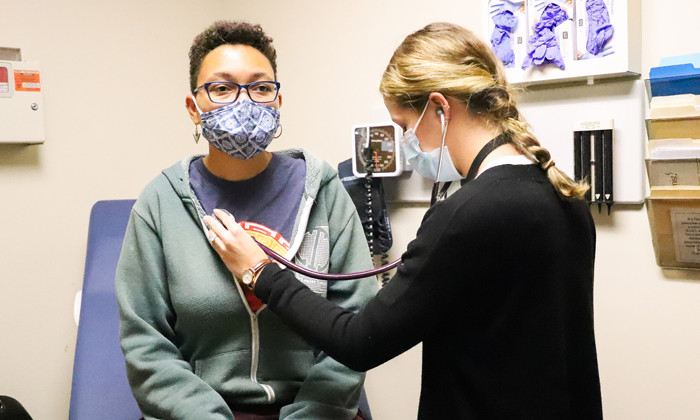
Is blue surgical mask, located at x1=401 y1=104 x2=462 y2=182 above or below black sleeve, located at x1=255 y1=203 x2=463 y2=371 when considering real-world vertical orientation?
above

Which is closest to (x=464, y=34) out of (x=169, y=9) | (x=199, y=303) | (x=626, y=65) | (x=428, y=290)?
(x=428, y=290)

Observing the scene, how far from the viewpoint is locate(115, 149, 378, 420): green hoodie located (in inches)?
48.5

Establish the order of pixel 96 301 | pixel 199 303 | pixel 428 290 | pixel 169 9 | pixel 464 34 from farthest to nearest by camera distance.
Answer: pixel 169 9
pixel 96 301
pixel 199 303
pixel 464 34
pixel 428 290

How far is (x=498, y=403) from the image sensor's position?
0.97 metres

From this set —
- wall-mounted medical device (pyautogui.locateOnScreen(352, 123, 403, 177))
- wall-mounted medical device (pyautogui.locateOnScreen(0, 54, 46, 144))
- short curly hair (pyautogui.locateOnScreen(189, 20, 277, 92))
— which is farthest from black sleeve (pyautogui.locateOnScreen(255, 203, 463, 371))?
wall-mounted medical device (pyautogui.locateOnScreen(0, 54, 46, 144))

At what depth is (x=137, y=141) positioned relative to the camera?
2219 millimetres

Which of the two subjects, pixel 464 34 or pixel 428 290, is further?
pixel 464 34

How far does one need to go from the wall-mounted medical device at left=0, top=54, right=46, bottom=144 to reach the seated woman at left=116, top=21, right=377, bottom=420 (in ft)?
2.59

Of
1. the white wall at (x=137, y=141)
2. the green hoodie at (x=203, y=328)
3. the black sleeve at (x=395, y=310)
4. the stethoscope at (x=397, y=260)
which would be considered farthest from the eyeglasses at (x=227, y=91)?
the white wall at (x=137, y=141)

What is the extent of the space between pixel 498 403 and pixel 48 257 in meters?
1.57

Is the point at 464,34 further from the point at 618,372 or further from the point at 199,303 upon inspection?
the point at 618,372

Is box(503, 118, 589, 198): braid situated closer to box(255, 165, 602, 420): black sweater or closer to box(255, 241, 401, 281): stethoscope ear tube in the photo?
box(255, 165, 602, 420): black sweater

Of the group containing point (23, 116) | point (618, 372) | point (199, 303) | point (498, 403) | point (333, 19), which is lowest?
point (618, 372)

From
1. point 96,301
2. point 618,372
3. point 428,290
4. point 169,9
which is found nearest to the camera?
point 428,290
